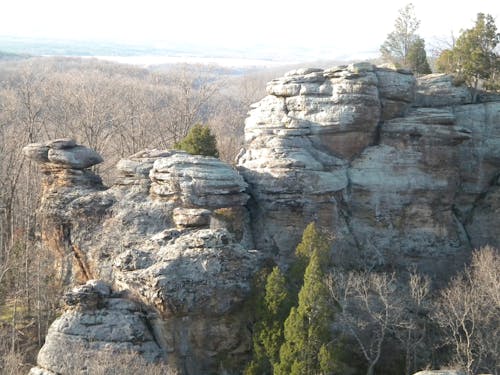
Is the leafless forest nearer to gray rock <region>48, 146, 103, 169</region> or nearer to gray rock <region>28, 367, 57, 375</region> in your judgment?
gray rock <region>28, 367, 57, 375</region>

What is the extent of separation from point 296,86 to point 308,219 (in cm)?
731

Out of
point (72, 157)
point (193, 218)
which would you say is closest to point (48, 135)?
point (72, 157)

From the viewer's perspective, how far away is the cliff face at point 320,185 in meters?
29.5

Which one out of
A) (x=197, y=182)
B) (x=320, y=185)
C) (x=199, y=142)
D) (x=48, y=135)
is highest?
(x=199, y=142)

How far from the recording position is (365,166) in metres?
32.6

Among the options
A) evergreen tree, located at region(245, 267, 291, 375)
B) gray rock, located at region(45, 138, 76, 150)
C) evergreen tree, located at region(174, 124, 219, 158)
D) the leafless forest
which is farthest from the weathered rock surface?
evergreen tree, located at region(174, 124, 219, 158)

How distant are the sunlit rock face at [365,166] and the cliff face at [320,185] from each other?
2.3 inches

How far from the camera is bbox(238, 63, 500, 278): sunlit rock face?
31.2 metres

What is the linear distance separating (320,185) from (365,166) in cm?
325

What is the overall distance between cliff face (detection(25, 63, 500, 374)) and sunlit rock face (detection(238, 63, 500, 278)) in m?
0.06

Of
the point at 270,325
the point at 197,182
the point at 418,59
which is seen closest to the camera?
the point at 270,325

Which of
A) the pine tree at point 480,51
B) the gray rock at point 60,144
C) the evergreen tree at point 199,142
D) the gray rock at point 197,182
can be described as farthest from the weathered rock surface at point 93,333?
the pine tree at point 480,51

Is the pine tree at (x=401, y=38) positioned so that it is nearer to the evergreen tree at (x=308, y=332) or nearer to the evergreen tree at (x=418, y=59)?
the evergreen tree at (x=418, y=59)

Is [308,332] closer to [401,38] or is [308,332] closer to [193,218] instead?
[193,218]
